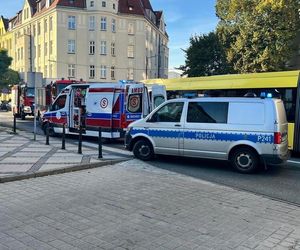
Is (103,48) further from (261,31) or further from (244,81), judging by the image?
(244,81)

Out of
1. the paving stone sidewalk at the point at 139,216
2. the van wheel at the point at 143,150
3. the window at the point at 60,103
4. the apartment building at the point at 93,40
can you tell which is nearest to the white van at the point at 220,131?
the van wheel at the point at 143,150

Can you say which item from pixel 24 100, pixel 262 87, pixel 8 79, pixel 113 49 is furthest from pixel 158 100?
pixel 113 49

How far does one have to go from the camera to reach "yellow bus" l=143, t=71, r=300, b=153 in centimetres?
1326

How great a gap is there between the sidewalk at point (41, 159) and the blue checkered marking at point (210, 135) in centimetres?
111

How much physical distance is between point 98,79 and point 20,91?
26046 millimetres

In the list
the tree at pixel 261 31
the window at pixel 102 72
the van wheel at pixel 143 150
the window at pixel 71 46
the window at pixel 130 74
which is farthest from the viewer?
the window at pixel 130 74

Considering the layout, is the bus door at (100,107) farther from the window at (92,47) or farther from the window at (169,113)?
the window at (92,47)

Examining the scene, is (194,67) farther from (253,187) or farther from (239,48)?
(253,187)

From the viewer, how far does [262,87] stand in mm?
14469

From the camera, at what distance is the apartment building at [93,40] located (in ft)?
184

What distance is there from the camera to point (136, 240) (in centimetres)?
489

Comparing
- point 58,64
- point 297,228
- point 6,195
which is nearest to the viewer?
point 297,228

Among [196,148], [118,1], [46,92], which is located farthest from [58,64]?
[196,148]

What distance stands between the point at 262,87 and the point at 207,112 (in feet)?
16.3
